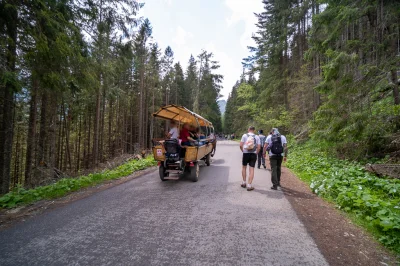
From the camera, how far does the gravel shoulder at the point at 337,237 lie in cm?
270

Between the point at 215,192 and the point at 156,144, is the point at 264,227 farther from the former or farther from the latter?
the point at 156,144

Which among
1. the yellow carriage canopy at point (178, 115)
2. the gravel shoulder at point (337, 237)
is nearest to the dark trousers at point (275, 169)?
the gravel shoulder at point (337, 237)

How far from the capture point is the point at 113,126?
94.8 ft

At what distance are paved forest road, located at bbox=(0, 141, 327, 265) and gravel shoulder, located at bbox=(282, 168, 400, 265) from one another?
0.63ft

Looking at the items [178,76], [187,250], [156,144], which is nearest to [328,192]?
[187,250]

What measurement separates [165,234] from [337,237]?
284cm

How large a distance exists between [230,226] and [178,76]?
35.8m

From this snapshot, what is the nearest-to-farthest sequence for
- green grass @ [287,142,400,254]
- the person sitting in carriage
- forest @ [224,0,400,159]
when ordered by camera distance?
green grass @ [287,142,400,254] → forest @ [224,0,400,159] → the person sitting in carriage

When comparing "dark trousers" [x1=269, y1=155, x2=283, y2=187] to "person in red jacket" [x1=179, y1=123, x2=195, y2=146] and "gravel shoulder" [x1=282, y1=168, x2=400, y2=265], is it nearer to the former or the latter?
"gravel shoulder" [x1=282, y1=168, x2=400, y2=265]

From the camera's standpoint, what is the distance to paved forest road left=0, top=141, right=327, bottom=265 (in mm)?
2609

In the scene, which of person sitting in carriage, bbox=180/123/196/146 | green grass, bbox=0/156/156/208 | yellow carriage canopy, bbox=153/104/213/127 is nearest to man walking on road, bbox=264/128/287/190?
person sitting in carriage, bbox=180/123/196/146

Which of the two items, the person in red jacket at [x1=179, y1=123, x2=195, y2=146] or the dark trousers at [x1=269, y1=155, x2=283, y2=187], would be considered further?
the person in red jacket at [x1=179, y1=123, x2=195, y2=146]

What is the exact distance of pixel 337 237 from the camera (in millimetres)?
3283

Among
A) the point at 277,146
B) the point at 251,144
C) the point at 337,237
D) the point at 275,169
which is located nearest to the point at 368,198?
the point at 337,237
